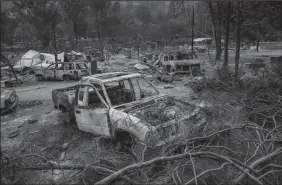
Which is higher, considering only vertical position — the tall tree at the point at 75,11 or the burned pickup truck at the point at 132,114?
the tall tree at the point at 75,11

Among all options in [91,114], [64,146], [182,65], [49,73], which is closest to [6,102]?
[64,146]

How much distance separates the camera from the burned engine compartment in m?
4.63

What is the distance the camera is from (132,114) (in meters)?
4.71

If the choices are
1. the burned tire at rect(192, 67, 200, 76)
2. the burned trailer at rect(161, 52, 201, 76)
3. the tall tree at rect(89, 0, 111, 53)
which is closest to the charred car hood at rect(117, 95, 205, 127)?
the burned trailer at rect(161, 52, 201, 76)

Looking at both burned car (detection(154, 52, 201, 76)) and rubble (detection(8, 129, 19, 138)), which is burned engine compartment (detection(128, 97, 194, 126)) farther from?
burned car (detection(154, 52, 201, 76))

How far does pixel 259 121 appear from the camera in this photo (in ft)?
20.9

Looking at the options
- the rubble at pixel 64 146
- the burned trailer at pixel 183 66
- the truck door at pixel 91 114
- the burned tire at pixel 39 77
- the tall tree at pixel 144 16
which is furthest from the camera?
the tall tree at pixel 144 16

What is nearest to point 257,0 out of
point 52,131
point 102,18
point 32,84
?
point 52,131

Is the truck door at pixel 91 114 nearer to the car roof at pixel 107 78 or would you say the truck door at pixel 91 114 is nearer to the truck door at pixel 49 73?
the car roof at pixel 107 78

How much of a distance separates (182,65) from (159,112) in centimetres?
1102

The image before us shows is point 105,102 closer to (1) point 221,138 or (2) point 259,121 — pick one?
(1) point 221,138

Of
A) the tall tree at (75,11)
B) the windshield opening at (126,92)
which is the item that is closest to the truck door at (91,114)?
the windshield opening at (126,92)

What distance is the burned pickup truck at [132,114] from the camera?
14.1ft

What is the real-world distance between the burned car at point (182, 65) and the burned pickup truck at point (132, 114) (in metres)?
9.32
